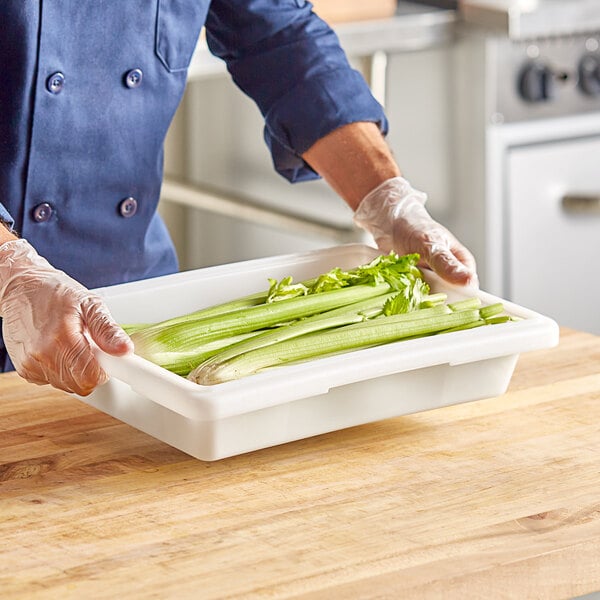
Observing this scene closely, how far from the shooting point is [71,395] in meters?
1.53

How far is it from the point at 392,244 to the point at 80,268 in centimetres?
48

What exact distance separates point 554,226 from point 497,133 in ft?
0.94

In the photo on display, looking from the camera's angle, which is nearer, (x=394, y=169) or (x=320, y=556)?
(x=320, y=556)

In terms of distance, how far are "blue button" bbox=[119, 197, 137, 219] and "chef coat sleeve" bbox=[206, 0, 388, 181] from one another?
0.85 ft

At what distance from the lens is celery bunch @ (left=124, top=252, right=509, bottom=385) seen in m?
1.34

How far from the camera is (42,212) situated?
1.81 m

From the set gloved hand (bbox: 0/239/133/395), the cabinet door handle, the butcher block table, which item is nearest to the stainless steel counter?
the cabinet door handle

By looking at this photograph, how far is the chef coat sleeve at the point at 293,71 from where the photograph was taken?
192 centimetres

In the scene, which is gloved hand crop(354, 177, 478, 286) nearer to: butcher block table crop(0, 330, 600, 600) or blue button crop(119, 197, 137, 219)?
butcher block table crop(0, 330, 600, 600)

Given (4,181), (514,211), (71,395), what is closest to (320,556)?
(71,395)

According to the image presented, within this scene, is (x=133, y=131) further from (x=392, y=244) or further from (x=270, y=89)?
(x=392, y=244)

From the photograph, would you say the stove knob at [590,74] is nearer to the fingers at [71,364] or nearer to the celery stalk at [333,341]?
the celery stalk at [333,341]

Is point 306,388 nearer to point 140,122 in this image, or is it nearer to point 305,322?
point 305,322

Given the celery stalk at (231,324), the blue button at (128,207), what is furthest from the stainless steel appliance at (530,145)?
the celery stalk at (231,324)
